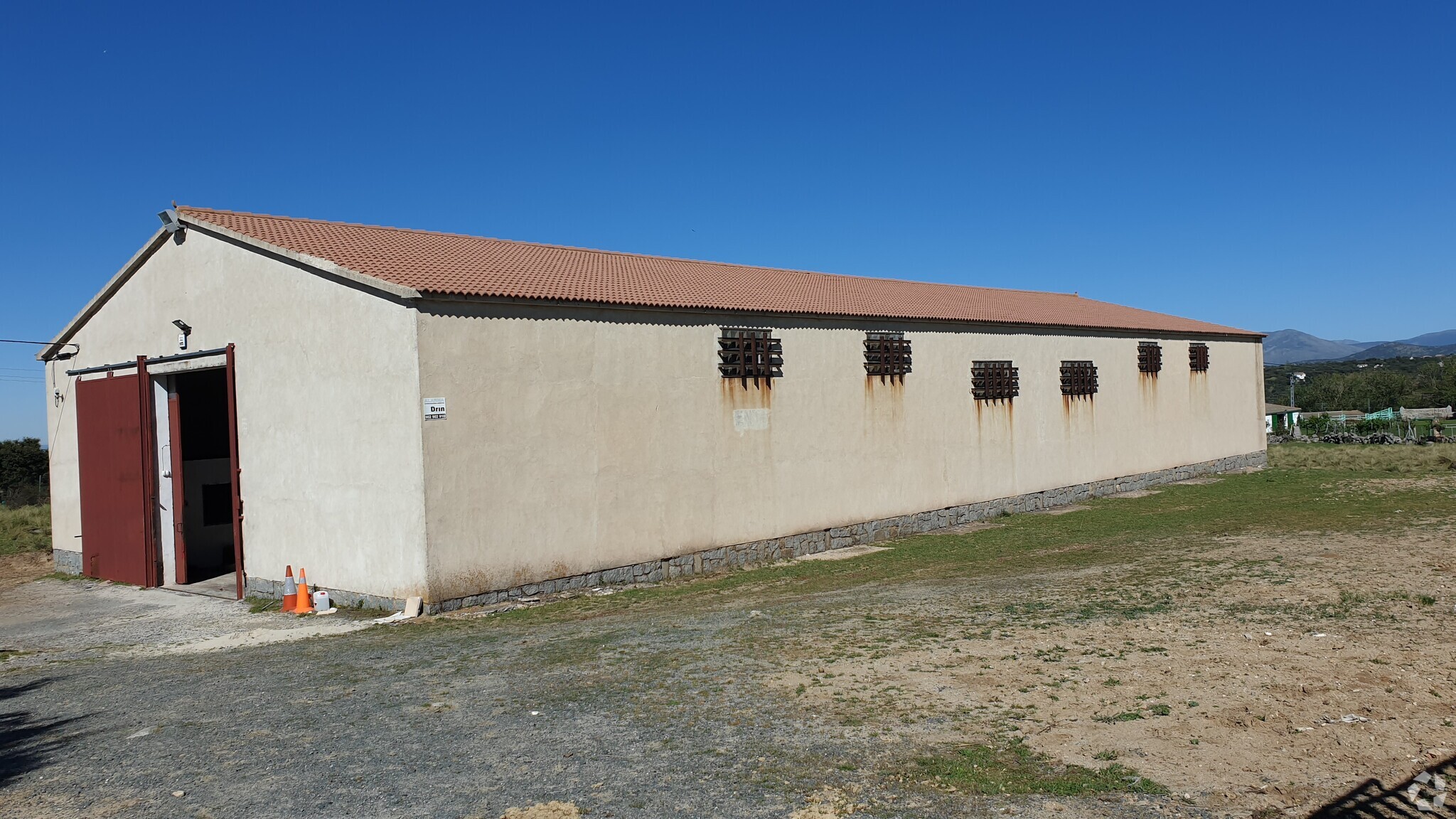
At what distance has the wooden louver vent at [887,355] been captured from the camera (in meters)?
18.9

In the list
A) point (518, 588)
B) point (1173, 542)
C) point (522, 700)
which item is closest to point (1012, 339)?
point (1173, 542)

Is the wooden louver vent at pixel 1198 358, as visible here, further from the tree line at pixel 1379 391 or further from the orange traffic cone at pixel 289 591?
the tree line at pixel 1379 391

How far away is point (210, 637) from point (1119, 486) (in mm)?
21825

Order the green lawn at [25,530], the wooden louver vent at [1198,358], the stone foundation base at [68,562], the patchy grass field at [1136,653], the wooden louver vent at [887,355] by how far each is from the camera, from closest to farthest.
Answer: the patchy grass field at [1136,653], the stone foundation base at [68,562], the wooden louver vent at [887,355], the green lawn at [25,530], the wooden louver vent at [1198,358]

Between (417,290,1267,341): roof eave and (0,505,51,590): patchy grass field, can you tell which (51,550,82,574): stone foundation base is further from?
(417,290,1267,341): roof eave

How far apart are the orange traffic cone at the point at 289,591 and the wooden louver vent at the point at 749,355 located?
24.1ft

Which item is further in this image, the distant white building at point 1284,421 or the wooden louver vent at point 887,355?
the distant white building at point 1284,421

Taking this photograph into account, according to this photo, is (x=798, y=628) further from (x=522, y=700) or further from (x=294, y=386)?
(x=294, y=386)

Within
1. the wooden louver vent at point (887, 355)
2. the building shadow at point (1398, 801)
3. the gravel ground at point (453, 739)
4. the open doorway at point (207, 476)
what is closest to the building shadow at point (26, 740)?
the gravel ground at point (453, 739)

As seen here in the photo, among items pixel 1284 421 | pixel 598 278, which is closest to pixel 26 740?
pixel 598 278

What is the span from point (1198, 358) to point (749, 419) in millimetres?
18805

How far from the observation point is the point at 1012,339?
73.6 ft

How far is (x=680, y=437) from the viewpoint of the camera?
50.3ft

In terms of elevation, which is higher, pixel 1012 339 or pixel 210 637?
pixel 1012 339
